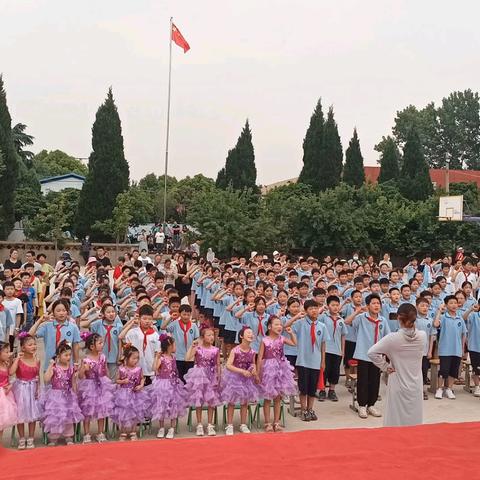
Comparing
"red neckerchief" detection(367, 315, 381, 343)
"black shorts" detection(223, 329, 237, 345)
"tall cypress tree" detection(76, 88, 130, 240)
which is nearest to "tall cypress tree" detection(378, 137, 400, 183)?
"tall cypress tree" detection(76, 88, 130, 240)

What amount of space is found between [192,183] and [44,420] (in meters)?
45.0

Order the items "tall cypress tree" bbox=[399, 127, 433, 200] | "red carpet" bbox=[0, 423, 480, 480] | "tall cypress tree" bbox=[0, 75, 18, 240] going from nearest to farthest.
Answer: "red carpet" bbox=[0, 423, 480, 480] < "tall cypress tree" bbox=[0, 75, 18, 240] < "tall cypress tree" bbox=[399, 127, 433, 200]

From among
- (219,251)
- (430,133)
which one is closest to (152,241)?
(219,251)

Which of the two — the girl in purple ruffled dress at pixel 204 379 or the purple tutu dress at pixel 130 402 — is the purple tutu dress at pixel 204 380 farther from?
the purple tutu dress at pixel 130 402

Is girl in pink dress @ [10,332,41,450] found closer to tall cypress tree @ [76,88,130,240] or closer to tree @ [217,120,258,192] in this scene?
tall cypress tree @ [76,88,130,240]

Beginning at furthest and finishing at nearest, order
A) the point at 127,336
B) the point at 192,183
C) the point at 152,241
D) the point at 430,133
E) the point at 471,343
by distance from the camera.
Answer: the point at 430,133
the point at 192,183
the point at 152,241
the point at 471,343
the point at 127,336

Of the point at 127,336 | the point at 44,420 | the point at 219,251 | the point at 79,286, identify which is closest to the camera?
the point at 44,420

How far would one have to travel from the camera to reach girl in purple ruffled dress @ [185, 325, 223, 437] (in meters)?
6.40

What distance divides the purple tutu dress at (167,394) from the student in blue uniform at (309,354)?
153 centimetres

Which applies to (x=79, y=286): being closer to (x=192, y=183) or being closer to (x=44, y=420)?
(x=44, y=420)

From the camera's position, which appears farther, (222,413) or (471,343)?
(471,343)

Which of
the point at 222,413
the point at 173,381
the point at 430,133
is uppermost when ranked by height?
the point at 430,133

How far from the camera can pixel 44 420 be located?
19.4 feet

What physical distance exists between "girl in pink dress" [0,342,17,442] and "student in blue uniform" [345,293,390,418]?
387 cm
